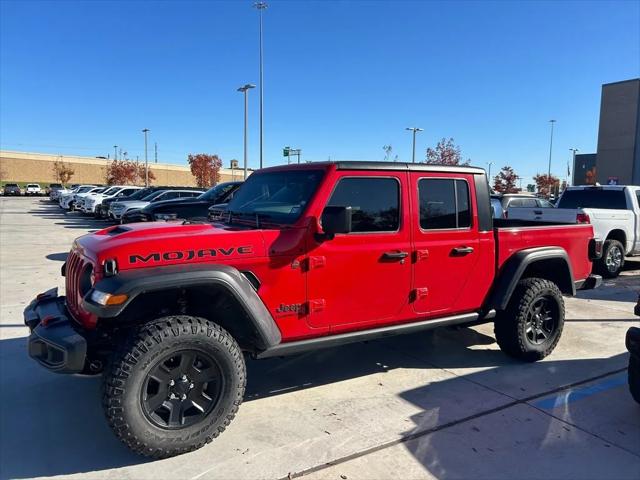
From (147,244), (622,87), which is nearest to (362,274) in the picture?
(147,244)

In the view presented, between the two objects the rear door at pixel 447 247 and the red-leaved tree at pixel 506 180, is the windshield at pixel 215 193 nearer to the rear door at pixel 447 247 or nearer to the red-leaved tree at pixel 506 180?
the rear door at pixel 447 247

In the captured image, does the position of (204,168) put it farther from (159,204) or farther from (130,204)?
(159,204)

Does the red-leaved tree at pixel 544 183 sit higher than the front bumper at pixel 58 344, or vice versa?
the red-leaved tree at pixel 544 183

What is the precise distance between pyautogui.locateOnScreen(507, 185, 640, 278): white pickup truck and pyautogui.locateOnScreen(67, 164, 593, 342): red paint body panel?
17.9ft

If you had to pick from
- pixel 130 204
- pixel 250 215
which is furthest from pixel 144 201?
pixel 250 215

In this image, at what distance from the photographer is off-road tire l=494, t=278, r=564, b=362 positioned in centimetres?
476

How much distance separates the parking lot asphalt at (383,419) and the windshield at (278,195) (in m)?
1.52

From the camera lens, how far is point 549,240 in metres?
5.07

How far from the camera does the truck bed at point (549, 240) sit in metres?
4.71

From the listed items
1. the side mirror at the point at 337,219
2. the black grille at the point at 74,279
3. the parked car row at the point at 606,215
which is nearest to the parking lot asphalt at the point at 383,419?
the black grille at the point at 74,279

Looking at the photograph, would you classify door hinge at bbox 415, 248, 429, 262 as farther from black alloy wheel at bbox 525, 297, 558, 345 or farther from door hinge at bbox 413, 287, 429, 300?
black alloy wheel at bbox 525, 297, 558, 345

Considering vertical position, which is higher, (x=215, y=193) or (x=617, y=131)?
(x=617, y=131)

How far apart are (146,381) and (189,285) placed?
0.65 meters

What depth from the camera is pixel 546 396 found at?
13.6 feet
